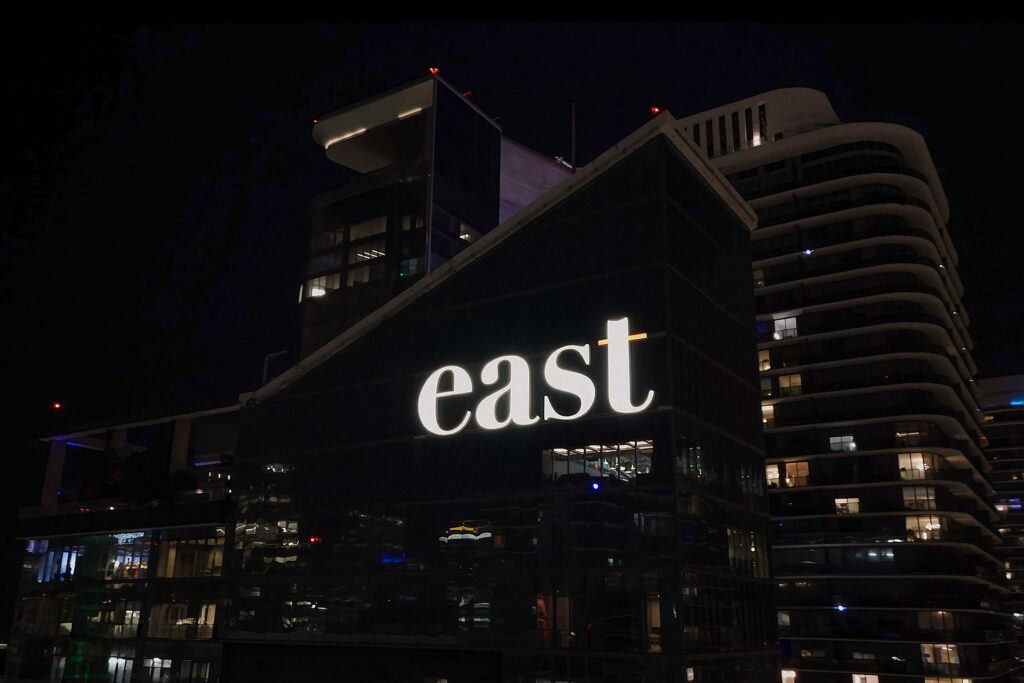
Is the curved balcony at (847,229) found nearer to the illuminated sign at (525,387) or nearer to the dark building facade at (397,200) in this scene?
the dark building facade at (397,200)

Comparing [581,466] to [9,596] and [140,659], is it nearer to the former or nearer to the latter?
[140,659]

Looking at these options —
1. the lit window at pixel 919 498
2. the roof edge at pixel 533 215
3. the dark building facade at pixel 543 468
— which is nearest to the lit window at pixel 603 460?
the dark building facade at pixel 543 468

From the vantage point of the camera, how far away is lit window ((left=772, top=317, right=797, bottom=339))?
9674 centimetres

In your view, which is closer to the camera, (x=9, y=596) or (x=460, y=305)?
(x=460, y=305)

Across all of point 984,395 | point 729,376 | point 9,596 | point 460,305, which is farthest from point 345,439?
point 984,395

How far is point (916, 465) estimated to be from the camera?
3435 inches

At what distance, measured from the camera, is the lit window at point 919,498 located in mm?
85125

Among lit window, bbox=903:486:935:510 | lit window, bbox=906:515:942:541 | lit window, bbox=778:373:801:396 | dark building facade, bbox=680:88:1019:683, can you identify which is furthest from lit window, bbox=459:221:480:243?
lit window, bbox=906:515:942:541

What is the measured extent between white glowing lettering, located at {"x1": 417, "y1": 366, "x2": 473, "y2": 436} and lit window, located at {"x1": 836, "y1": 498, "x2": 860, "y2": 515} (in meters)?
53.3

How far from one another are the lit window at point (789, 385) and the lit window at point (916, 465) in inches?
486

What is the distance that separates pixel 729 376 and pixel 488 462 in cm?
1536

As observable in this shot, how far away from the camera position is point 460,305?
53625 mm

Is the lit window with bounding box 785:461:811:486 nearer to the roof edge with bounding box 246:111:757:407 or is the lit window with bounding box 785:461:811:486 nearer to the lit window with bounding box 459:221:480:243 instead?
the roof edge with bounding box 246:111:757:407

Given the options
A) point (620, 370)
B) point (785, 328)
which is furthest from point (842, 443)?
point (620, 370)
